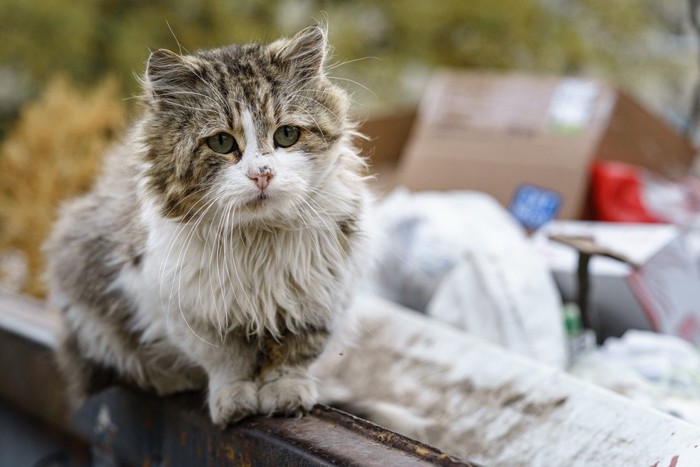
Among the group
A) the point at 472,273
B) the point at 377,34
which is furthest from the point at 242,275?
the point at 377,34

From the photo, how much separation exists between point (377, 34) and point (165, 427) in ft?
13.0

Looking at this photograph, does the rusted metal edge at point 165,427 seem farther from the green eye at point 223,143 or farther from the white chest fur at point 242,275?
the green eye at point 223,143

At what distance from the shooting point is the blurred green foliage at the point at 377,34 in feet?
14.0

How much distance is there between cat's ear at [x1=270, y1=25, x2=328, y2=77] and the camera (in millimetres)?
1366

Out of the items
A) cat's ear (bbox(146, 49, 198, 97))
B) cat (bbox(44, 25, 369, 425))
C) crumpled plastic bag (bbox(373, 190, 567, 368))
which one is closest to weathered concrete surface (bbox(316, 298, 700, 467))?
crumpled plastic bag (bbox(373, 190, 567, 368))

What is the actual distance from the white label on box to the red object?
0.55ft

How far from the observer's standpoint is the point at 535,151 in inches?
107

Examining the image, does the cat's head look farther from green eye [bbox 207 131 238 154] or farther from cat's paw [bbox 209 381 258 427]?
Answer: cat's paw [bbox 209 381 258 427]

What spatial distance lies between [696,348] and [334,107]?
1.24 meters

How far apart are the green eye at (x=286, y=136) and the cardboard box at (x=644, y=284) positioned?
1024 millimetres

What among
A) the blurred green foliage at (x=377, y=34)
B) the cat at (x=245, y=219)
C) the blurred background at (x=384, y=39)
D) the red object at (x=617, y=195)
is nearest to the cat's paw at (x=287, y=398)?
the cat at (x=245, y=219)

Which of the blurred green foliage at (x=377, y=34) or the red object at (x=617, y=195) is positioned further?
the blurred green foliage at (x=377, y=34)

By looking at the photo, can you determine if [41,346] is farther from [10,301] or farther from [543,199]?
[543,199]

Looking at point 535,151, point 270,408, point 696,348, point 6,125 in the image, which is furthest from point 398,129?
point 6,125
